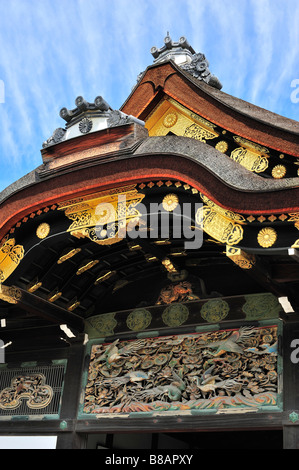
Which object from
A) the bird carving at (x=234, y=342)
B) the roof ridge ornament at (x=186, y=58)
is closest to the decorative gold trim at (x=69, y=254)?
the bird carving at (x=234, y=342)

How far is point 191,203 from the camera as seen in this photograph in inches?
281

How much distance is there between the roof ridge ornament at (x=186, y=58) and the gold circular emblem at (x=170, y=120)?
1353mm

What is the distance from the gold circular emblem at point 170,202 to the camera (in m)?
7.17

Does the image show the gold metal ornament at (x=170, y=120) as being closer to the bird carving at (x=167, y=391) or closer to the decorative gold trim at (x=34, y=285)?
the decorative gold trim at (x=34, y=285)

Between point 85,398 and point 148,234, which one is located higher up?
point 148,234

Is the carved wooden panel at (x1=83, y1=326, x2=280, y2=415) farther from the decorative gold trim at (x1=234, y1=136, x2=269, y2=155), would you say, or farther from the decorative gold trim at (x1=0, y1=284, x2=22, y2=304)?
the decorative gold trim at (x1=234, y1=136, x2=269, y2=155)

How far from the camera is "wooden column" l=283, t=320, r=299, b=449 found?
23.7 feet

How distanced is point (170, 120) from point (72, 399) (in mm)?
4634

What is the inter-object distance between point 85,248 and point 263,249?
3.13m

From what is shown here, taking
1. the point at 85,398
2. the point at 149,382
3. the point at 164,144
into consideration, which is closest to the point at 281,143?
the point at 164,144

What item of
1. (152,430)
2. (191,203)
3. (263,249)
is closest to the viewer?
(263,249)

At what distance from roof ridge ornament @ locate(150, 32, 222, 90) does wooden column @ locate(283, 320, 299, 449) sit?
4.77 meters

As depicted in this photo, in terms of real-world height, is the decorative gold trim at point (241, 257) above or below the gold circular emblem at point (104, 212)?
below

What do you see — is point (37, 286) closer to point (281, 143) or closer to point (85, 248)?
→ point (85, 248)
